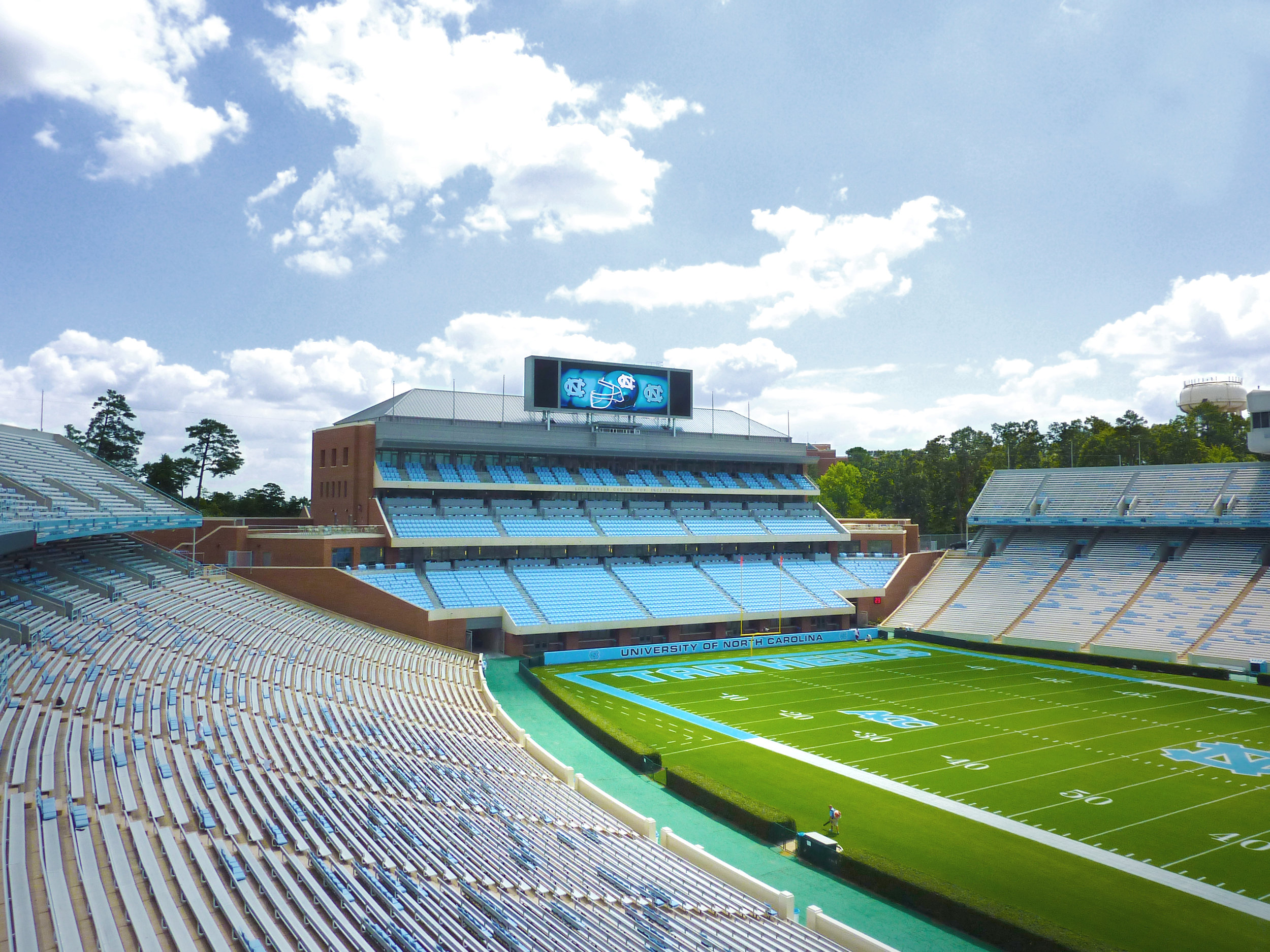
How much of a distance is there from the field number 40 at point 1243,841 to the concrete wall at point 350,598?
3005cm

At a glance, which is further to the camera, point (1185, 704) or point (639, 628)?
point (639, 628)

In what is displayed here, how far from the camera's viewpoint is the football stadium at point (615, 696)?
1264cm

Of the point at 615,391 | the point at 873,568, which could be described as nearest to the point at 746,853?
the point at 615,391

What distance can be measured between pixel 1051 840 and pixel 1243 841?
4.31 m

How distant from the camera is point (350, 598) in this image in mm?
39188

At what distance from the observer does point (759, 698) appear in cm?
3447

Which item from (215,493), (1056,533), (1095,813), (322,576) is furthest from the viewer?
(215,493)

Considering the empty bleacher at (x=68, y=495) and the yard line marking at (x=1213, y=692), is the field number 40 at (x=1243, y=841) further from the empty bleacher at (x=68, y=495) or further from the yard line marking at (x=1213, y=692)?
the empty bleacher at (x=68, y=495)

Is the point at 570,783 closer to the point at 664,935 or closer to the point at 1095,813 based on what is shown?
the point at 664,935

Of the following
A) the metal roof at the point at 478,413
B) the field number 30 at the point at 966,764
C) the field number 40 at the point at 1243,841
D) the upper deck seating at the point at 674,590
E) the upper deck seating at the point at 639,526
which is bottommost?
the field number 30 at the point at 966,764

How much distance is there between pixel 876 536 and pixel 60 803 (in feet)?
175

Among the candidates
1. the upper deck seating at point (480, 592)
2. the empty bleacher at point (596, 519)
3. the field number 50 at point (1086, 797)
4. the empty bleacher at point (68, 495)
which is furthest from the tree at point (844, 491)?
the empty bleacher at point (68, 495)

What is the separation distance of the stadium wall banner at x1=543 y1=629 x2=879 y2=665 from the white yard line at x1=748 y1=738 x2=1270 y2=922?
1575cm

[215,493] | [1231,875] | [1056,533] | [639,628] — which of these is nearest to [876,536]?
[1056,533]
